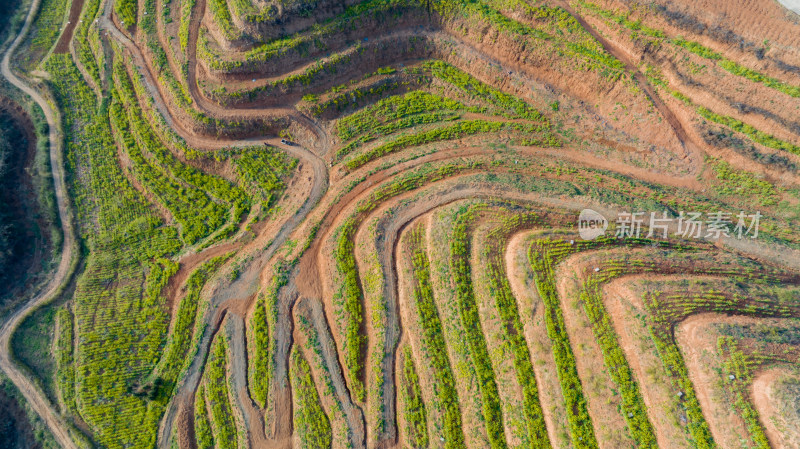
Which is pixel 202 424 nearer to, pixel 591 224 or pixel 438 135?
pixel 438 135

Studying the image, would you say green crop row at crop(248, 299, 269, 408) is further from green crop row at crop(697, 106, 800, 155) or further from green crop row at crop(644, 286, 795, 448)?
green crop row at crop(697, 106, 800, 155)

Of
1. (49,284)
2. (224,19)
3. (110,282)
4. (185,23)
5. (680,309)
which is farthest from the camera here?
(185,23)

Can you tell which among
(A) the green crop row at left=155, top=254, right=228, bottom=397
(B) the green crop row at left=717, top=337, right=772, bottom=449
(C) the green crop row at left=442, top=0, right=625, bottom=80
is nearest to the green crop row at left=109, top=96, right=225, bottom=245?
(A) the green crop row at left=155, top=254, right=228, bottom=397

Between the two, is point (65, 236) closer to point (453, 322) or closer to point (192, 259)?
point (192, 259)

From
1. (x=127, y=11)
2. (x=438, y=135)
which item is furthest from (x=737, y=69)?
(x=127, y=11)

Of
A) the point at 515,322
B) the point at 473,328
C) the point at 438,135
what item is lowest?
the point at 473,328

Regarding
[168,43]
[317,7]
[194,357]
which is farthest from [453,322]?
[168,43]
